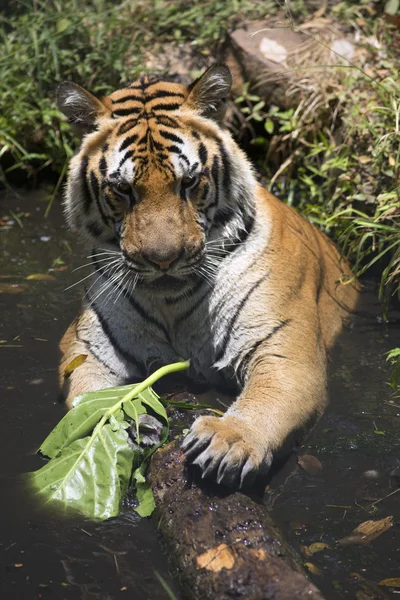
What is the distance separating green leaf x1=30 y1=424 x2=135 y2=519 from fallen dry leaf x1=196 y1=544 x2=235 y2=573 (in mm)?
586

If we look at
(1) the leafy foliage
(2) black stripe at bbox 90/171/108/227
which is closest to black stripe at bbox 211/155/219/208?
(2) black stripe at bbox 90/171/108/227

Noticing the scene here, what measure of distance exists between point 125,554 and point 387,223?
295cm

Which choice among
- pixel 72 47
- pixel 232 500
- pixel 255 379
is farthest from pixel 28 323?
pixel 72 47

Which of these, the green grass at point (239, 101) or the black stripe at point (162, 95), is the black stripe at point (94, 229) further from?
the green grass at point (239, 101)

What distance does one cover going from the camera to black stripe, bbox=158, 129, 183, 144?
3969 mm

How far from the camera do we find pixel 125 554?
10.5 ft

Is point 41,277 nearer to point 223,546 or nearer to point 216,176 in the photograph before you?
point 216,176

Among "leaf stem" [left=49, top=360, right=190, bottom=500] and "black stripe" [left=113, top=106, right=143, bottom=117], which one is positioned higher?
"black stripe" [left=113, top=106, right=143, bottom=117]

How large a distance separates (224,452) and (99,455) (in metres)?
0.52

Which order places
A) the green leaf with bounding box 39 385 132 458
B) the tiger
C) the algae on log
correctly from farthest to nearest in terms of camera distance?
the tiger, the green leaf with bounding box 39 385 132 458, the algae on log

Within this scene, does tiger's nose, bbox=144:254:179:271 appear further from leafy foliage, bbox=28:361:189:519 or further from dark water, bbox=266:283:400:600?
dark water, bbox=266:283:400:600

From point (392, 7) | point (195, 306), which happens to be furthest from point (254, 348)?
point (392, 7)

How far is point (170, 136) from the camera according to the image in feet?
13.1

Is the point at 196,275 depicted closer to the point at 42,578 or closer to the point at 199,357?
the point at 199,357
